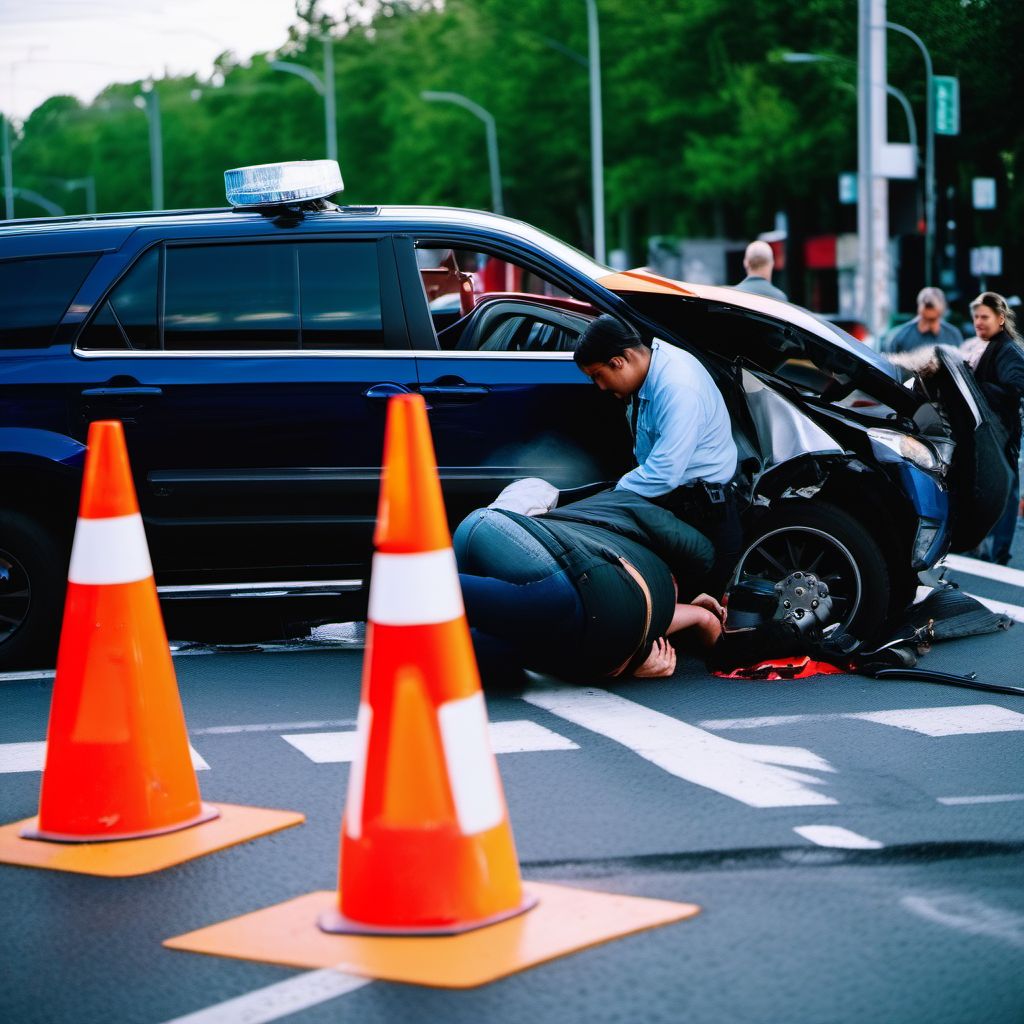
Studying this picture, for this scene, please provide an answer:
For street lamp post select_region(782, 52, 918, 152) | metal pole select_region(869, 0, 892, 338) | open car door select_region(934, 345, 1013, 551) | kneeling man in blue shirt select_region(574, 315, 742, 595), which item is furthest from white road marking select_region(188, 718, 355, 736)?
street lamp post select_region(782, 52, 918, 152)

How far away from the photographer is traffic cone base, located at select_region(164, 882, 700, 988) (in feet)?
12.0

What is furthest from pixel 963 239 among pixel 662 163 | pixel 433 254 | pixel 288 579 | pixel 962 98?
pixel 288 579

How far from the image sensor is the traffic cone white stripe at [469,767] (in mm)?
3801

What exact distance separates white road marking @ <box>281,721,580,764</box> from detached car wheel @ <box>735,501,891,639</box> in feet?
5.48

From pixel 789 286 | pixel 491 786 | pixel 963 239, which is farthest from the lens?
pixel 789 286

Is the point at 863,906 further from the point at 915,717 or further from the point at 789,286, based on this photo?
the point at 789,286

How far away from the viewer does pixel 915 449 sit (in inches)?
297

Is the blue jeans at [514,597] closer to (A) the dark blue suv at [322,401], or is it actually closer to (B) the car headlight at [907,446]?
(A) the dark blue suv at [322,401]

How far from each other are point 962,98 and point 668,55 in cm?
1628

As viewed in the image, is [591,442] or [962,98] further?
[962,98]

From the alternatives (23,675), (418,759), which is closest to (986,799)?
(418,759)

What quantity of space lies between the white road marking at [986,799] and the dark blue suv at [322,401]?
2.31 metres

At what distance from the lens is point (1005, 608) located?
8945 millimetres

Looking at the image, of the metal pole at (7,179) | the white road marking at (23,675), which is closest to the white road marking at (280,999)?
the white road marking at (23,675)
